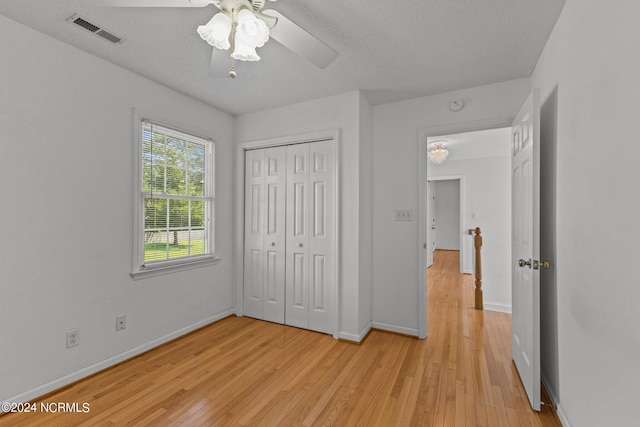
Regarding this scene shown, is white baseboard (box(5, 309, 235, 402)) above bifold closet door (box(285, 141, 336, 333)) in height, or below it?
below

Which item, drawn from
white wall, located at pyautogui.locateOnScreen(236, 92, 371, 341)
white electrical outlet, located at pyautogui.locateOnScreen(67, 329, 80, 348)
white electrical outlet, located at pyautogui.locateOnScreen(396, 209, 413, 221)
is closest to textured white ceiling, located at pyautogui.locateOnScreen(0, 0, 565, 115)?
white wall, located at pyautogui.locateOnScreen(236, 92, 371, 341)

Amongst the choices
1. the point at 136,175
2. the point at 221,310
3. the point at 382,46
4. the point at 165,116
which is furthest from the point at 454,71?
the point at 221,310

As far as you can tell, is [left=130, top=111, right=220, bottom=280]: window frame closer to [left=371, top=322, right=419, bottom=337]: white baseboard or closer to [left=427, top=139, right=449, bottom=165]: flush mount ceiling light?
[left=371, top=322, right=419, bottom=337]: white baseboard

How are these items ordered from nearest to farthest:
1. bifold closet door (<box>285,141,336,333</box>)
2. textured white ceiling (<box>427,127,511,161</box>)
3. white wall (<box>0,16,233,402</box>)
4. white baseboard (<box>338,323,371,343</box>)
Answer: white wall (<box>0,16,233,402</box>) < white baseboard (<box>338,323,371,343</box>) < bifold closet door (<box>285,141,336,333</box>) < textured white ceiling (<box>427,127,511,161</box>)

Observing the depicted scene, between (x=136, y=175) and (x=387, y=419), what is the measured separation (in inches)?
107

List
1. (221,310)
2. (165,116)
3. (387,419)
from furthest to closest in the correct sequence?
(221,310)
(165,116)
(387,419)

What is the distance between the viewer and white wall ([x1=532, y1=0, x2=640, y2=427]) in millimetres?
1083

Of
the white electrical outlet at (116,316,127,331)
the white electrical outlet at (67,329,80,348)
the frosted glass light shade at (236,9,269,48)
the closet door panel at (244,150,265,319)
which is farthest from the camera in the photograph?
the closet door panel at (244,150,265,319)

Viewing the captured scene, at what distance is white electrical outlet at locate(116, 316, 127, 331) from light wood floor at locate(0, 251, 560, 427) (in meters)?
0.30

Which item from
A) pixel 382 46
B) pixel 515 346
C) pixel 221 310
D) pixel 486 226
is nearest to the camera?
pixel 382 46

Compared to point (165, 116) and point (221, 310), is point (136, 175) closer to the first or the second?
point (165, 116)

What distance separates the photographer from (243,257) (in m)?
3.62

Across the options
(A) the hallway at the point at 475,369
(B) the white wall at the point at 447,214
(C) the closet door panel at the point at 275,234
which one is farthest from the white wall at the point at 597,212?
(B) the white wall at the point at 447,214

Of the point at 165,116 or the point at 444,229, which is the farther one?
the point at 444,229
